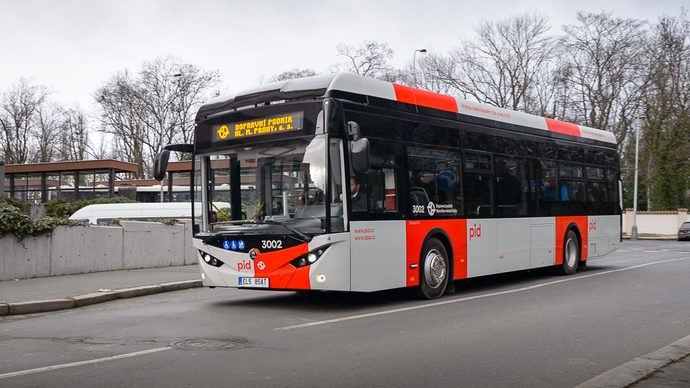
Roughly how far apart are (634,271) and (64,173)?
93.0 feet

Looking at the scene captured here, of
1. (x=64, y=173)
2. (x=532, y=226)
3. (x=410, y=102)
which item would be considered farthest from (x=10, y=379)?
(x=64, y=173)

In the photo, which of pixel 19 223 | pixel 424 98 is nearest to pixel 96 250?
pixel 19 223

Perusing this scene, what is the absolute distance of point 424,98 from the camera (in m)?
12.6

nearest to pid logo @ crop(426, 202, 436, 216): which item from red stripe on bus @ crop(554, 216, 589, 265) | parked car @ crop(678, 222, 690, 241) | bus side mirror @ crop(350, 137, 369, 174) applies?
bus side mirror @ crop(350, 137, 369, 174)

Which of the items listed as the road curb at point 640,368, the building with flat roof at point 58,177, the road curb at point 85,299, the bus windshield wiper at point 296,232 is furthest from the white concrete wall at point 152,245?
the building with flat roof at point 58,177

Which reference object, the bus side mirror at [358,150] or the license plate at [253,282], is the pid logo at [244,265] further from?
the bus side mirror at [358,150]

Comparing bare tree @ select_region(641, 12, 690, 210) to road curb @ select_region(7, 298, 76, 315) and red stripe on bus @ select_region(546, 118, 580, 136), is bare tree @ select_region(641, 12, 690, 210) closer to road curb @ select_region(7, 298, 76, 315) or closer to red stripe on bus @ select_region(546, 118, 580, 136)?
red stripe on bus @ select_region(546, 118, 580, 136)

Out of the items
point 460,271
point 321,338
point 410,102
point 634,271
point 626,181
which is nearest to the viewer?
point 321,338

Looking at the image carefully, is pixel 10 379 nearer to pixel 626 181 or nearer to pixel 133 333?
pixel 133 333

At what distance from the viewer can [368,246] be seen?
10812 millimetres

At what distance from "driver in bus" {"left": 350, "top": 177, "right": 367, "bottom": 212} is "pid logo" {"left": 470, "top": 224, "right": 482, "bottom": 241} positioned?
128 inches

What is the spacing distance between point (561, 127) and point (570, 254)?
308cm

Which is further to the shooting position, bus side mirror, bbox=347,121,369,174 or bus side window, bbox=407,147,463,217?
bus side window, bbox=407,147,463,217

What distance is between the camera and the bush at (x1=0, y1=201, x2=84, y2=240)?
1474 cm
